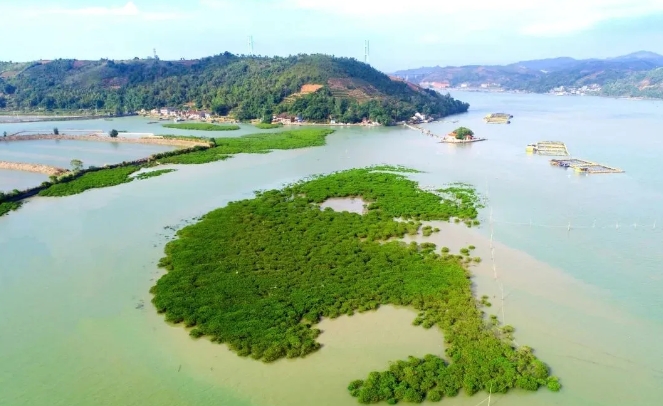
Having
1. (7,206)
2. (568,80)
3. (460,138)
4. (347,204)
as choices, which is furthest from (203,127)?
(568,80)

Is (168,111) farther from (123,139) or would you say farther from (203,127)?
(123,139)

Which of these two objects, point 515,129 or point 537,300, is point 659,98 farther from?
point 537,300

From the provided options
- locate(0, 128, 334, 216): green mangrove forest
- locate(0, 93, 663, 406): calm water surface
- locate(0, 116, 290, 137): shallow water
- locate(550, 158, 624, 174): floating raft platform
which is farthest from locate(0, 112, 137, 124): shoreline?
locate(550, 158, 624, 174): floating raft platform

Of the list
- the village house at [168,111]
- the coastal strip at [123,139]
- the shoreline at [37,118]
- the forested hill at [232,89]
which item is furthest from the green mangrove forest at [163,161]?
the shoreline at [37,118]

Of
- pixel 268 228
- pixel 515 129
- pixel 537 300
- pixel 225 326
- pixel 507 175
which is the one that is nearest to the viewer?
pixel 225 326

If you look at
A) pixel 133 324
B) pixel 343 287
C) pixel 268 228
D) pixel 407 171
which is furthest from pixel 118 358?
pixel 407 171

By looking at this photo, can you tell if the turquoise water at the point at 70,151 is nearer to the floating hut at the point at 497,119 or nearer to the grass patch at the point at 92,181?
the grass patch at the point at 92,181
